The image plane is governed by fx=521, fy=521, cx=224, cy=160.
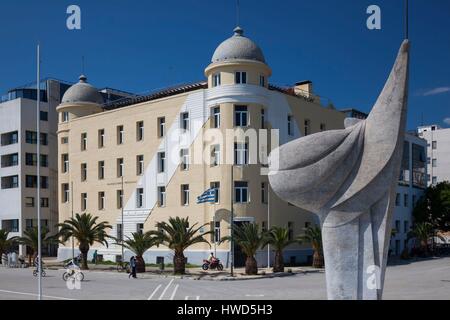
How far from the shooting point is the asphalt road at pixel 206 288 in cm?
2311

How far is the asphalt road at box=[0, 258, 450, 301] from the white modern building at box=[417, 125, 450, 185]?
5370 centimetres

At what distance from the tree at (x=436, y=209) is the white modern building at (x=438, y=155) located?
92.5 ft

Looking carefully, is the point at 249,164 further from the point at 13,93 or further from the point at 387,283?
the point at 13,93

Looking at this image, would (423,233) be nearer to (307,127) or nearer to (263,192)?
(307,127)

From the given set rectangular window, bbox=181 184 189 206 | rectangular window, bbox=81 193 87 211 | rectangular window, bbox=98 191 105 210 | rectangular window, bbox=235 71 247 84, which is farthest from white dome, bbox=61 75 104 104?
rectangular window, bbox=235 71 247 84

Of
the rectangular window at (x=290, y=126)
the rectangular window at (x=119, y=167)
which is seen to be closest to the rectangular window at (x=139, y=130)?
the rectangular window at (x=119, y=167)

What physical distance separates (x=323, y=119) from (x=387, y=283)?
2286 centimetres

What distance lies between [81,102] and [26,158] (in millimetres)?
11389

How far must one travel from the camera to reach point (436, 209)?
5644 cm

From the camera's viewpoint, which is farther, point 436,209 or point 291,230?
point 436,209

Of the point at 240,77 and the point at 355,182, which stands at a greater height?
the point at 240,77

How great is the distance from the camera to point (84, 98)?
2040 inches

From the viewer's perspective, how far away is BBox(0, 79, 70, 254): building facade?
57.1 metres

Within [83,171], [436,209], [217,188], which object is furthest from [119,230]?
[436,209]
